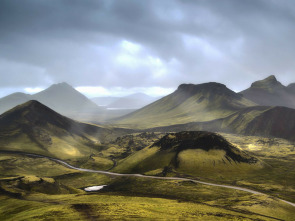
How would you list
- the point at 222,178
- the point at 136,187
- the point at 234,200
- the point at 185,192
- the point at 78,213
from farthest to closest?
1. the point at 222,178
2. the point at 136,187
3. the point at 185,192
4. the point at 234,200
5. the point at 78,213

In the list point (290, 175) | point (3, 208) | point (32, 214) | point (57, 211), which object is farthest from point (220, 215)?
point (290, 175)

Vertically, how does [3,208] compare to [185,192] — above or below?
above

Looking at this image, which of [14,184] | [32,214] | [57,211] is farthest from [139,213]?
[14,184]

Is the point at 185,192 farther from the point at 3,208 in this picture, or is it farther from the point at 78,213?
the point at 3,208

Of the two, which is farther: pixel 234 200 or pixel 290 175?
pixel 290 175

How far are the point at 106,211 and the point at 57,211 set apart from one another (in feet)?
53.6

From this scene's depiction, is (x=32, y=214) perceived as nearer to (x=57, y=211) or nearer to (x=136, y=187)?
(x=57, y=211)

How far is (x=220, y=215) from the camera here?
94.6 meters

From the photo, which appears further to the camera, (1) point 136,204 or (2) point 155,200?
(2) point 155,200

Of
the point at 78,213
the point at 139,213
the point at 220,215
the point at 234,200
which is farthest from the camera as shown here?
the point at 234,200

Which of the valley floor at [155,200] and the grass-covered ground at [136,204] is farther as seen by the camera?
the valley floor at [155,200]

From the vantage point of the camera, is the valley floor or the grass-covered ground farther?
the valley floor

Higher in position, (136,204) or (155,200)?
(136,204)

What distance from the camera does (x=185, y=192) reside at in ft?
503
